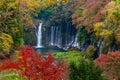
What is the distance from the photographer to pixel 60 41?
65375mm

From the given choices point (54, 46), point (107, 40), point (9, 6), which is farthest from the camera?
point (54, 46)

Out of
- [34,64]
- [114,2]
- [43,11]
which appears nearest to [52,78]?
[34,64]

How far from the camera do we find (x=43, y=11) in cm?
6912

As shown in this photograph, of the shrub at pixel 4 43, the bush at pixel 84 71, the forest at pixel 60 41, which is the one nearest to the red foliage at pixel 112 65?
the forest at pixel 60 41

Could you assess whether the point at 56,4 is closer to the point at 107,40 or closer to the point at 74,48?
the point at 74,48

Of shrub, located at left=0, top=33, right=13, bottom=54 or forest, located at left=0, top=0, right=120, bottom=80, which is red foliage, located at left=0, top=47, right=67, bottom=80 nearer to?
forest, located at left=0, top=0, right=120, bottom=80

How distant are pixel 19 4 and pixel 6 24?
270 centimetres

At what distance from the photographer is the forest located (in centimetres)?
2280

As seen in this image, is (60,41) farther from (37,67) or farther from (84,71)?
(37,67)

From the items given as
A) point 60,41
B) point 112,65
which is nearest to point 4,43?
point 112,65

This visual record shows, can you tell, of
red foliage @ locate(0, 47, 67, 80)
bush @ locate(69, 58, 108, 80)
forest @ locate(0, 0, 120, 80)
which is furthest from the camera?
forest @ locate(0, 0, 120, 80)

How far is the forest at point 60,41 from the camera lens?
22797 mm

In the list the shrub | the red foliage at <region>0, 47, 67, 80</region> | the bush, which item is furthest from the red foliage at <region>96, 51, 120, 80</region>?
the shrub

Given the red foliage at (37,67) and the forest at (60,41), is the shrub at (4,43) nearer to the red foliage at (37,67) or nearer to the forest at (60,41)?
the forest at (60,41)
